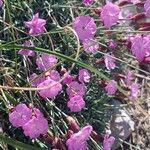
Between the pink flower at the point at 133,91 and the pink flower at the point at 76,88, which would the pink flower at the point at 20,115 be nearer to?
the pink flower at the point at 76,88

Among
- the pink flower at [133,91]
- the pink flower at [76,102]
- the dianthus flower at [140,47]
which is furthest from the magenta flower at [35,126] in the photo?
the pink flower at [133,91]

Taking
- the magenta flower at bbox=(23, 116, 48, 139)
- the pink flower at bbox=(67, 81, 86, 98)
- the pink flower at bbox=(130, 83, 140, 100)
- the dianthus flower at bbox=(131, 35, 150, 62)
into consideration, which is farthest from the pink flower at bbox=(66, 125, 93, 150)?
the pink flower at bbox=(130, 83, 140, 100)

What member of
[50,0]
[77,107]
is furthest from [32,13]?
[77,107]

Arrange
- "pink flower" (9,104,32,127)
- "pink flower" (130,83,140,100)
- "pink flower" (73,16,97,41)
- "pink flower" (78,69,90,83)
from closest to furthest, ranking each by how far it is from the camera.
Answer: "pink flower" (9,104,32,127) → "pink flower" (73,16,97,41) → "pink flower" (78,69,90,83) → "pink flower" (130,83,140,100)

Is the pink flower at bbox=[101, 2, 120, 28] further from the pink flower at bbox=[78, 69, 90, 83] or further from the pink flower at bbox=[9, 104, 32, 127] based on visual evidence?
the pink flower at bbox=[9, 104, 32, 127]

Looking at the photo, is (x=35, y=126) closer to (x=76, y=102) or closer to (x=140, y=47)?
(x=76, y=102)

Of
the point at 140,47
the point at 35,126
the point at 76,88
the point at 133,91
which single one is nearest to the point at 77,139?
the point at 35,126
